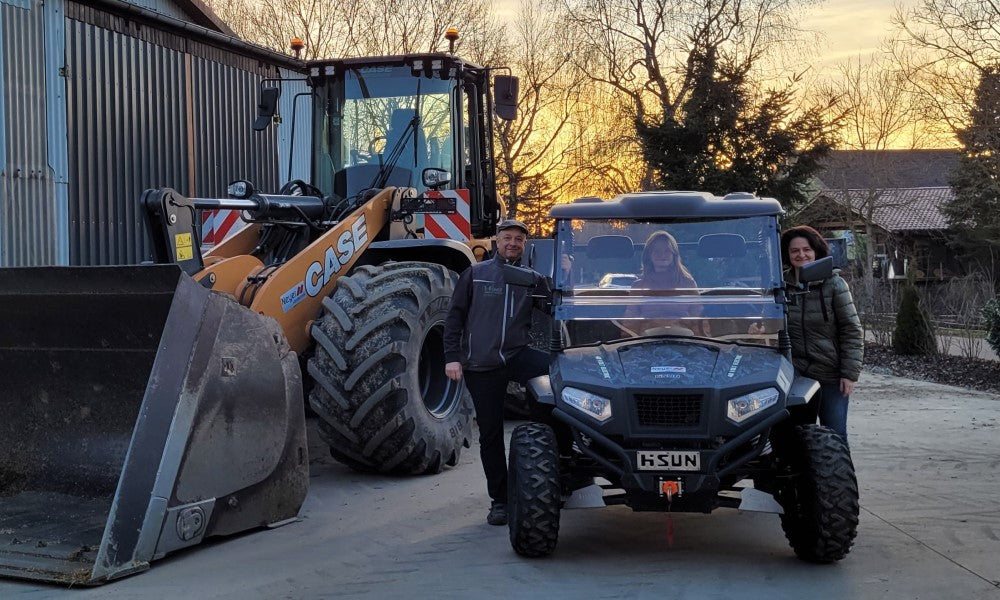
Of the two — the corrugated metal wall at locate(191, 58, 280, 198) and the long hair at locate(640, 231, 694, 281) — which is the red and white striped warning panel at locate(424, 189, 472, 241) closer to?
the long hair at locate(640, 231, 694, 281)

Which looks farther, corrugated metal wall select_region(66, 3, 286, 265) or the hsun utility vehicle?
corrugated metal wall select_region(66, 3, 286, 265)

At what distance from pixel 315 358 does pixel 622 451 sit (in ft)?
8.52

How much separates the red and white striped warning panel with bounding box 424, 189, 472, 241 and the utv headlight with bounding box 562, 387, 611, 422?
12.0ft

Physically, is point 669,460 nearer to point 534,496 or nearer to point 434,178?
point 534,496

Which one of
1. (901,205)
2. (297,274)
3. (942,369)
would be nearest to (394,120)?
(297,274)

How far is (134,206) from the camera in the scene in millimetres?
12719

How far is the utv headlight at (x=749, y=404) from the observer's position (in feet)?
17.2

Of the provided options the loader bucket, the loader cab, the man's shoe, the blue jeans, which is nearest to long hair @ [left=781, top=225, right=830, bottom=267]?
the blue jeans

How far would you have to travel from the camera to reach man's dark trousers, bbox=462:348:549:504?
257 inches

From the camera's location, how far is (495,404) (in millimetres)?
6609

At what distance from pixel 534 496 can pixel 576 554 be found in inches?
21.8

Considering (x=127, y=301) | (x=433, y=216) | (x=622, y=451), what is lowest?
(x=622, y=451)

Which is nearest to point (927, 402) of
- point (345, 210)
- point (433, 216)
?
point (433, 216)

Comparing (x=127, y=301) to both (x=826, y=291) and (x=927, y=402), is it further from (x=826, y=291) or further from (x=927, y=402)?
(x=927, y=402)
